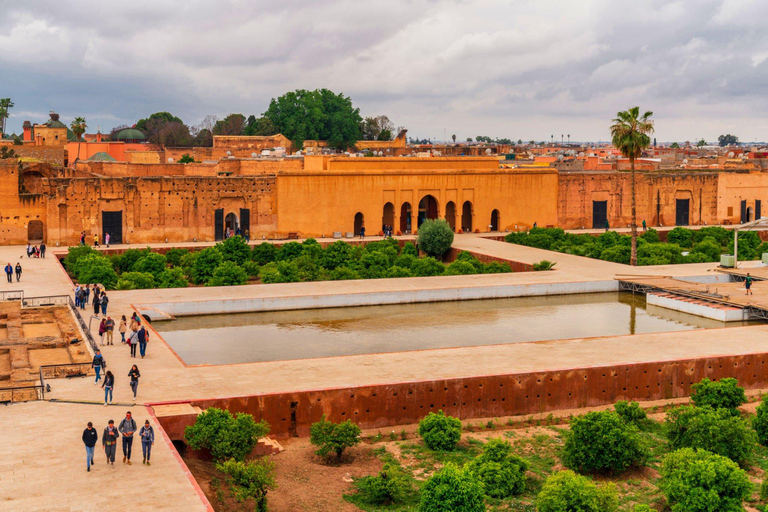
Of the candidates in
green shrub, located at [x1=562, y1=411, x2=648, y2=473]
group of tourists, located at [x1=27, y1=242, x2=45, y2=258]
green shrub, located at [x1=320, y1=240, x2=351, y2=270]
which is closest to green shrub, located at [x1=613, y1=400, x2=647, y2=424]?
green shrub, located at [x1=562, y1=411, x2=648, y2=473]

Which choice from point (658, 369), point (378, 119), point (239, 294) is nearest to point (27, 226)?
point (239, 294)

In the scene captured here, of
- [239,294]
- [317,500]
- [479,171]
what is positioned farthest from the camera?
[479,171]

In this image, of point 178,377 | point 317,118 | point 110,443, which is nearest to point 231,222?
point 178,377

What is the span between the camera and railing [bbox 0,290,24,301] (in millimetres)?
19219

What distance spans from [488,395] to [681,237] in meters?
20.7

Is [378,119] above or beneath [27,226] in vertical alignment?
above

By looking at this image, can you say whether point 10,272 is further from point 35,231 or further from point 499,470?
point 499,470

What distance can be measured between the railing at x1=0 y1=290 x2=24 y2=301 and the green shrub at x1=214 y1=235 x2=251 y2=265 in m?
6.70

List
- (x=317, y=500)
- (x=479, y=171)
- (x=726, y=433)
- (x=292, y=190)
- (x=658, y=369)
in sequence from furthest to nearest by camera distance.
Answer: (x=479, y=171) < (x=292, y=190) < (x=658, y=369) < (x=726, y=433) < (x=317, y=500)

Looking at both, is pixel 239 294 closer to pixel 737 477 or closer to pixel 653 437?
pixel 653 437

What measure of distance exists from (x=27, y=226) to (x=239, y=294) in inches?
441

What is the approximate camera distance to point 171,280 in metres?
22.9

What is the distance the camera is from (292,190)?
3181 centimetres

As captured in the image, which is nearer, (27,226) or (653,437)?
(653,437)
